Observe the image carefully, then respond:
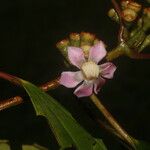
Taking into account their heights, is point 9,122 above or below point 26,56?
below

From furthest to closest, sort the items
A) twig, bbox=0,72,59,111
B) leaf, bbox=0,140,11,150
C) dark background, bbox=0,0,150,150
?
dark background, bbox=0,0,150,150, leaf, bbox=0,140,11,150, twig, bbox=0,72,59,111

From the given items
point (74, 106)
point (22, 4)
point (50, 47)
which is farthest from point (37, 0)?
point (74, 106)

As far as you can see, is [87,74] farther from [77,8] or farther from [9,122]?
[77,8]

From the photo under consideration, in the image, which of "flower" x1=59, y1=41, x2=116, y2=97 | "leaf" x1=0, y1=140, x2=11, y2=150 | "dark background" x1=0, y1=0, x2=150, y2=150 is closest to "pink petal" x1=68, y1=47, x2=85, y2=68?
"flower" x1=59, y1=41, x2=116, y2=97

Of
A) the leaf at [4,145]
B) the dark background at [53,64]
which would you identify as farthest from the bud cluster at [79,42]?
Result: the dark background at [53,64]

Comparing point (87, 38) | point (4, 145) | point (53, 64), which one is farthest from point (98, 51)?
point (53, 64)

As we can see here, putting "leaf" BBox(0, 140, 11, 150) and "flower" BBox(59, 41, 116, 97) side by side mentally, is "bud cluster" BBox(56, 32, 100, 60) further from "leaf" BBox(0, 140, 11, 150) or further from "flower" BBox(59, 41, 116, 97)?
"leaf" BBox(0, 140, 11, 150)

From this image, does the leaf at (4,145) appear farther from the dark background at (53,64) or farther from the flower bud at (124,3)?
the dark background at (53,64)
